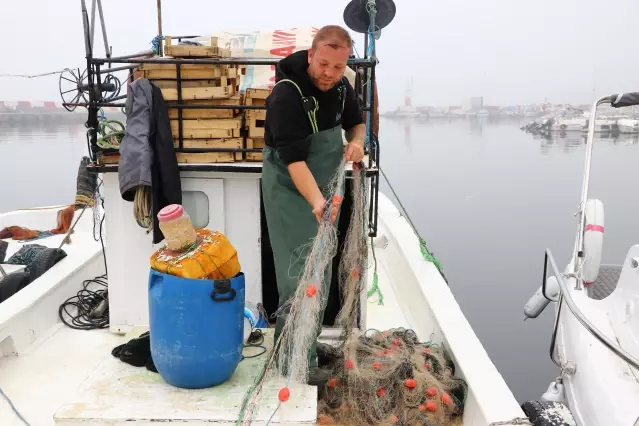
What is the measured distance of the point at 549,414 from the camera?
9.97ft

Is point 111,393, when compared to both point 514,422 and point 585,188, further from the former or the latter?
point 585,188

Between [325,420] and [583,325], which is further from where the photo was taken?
[583,325]

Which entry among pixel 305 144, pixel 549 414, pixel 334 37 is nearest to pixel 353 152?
pixel 305 144

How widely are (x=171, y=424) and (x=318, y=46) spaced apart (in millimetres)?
1868

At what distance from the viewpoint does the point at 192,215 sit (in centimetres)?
369

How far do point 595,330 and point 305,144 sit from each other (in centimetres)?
188

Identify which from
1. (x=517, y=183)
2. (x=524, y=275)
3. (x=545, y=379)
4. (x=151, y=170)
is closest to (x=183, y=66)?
(x=151, y=170)

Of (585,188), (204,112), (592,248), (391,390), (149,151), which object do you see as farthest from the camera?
(585,188)

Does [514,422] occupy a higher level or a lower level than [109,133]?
lower

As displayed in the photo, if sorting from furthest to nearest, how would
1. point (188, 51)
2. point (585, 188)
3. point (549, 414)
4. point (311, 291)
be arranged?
1. point (585, 188)
2. point (188, 51)
3. point (549, 414)
4. point (311, 291)

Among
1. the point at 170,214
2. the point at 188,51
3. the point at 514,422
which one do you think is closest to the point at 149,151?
the point at 188,51

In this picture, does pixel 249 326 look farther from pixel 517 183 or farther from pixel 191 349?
pixel 517 183

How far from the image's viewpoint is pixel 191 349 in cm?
255

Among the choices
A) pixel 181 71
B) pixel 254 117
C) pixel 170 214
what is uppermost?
pixel 181 71
